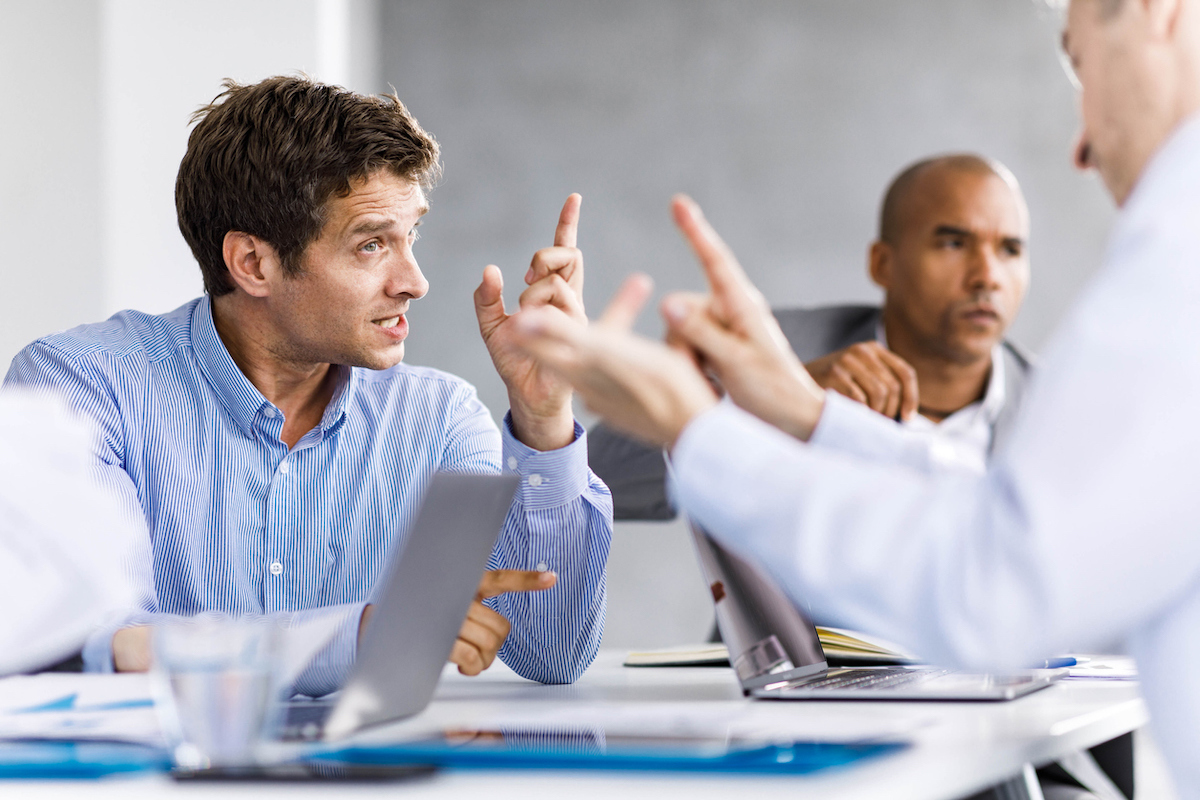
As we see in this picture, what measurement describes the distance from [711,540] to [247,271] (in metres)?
1.02

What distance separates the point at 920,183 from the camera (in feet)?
10.0

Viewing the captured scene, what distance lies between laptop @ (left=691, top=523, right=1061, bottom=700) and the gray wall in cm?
302

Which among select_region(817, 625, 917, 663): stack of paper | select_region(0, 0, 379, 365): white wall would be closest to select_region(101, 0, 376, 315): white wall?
select_region(0, 0, 379, 365): white wall

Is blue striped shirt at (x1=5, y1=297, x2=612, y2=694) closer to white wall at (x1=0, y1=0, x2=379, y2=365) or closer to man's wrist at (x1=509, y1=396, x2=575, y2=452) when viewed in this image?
man's wrist at (x1=509, y1=396, x2=575, y2=452)

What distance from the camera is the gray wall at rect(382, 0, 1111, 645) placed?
3.95 meters

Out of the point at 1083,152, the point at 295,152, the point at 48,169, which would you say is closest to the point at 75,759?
the point at 1083,152

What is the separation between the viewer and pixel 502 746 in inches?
27.3

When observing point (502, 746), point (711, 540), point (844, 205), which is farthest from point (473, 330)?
point (502, 746)

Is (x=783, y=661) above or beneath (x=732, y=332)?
beneath

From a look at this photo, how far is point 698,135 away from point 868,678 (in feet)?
10.9

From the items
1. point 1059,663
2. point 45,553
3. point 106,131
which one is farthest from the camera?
point 106,131

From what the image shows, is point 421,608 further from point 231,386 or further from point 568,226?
point 231,386

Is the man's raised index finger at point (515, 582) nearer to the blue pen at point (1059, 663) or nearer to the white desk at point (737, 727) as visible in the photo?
the white desk at point (737, 727)

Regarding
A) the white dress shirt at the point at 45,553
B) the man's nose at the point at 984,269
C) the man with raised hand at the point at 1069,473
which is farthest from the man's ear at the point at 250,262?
the man's nose at the point at 984,269
